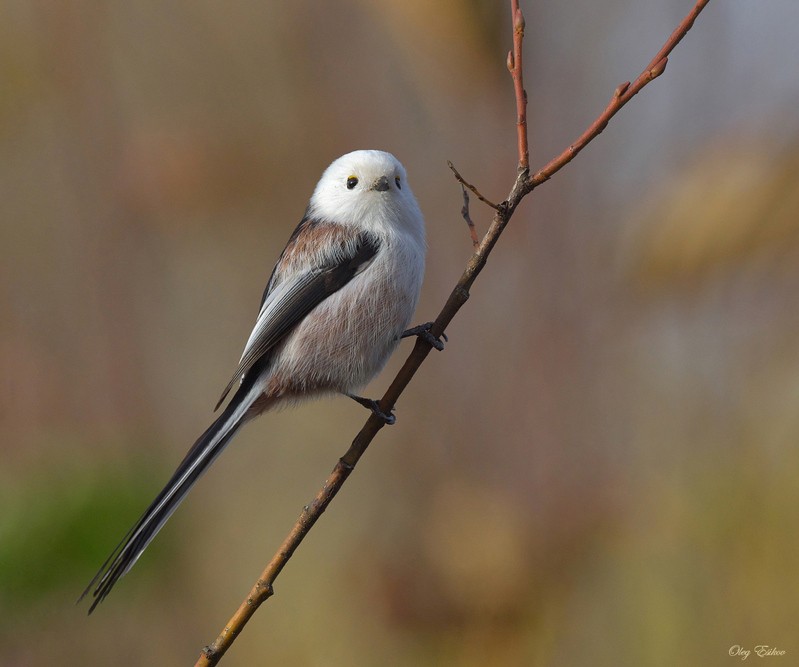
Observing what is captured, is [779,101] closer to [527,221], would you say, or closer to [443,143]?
[527,221]

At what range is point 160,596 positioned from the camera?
71.9 inches

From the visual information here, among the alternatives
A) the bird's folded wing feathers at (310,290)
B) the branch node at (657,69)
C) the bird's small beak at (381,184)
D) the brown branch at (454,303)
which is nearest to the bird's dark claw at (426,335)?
the brown branch at (454,303)

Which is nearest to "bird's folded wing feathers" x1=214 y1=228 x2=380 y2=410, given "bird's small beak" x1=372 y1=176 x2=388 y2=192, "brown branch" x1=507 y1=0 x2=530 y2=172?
"bird's small beak" x1=372 y1=176 x2=388 y2=192

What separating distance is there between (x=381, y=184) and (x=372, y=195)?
0.03 metres

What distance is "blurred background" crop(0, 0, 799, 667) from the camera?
56.9 inches

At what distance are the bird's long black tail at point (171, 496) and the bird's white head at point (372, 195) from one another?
463mm

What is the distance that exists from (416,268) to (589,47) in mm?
676

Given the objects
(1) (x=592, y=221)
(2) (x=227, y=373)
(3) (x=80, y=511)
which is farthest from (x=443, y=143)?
(3) (x=80, y=511)

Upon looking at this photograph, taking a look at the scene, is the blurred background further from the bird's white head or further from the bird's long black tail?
the bird's white head

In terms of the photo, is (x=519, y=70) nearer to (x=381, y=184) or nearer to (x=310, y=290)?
(x=381, y=184)

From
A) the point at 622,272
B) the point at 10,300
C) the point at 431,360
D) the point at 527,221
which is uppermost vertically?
the point at 527,221

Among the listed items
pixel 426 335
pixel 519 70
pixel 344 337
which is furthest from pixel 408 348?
pixel 519 70

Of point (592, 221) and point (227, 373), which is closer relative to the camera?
point (592, 221)

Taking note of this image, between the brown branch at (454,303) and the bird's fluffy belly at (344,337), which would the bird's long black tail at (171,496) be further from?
the brown branch at (454,303)
